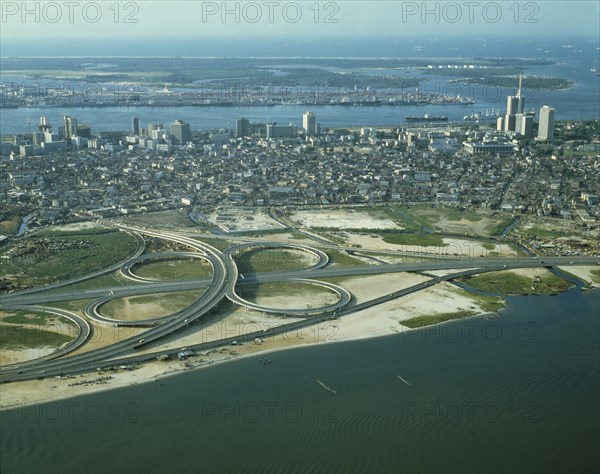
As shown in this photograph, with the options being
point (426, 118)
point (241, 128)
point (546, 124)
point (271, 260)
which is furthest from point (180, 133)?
point (271, 260)

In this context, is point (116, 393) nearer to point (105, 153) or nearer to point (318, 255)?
point (318, 255)

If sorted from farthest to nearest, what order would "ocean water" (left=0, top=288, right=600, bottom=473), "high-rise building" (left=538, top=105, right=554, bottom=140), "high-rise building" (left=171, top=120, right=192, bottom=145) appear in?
1. "high-rise building" (left=538, top=105, right=554, bottom=140)
2. "high-rise building" (left=171, top=120, right=192, bottom=145)
3. "ocean water" (left=0, top=288, right=600, bottom=473)

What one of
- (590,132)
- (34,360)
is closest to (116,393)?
(34,360)

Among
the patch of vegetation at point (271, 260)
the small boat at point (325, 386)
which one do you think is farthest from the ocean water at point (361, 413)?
the patch of vegetation at point (271, 260)

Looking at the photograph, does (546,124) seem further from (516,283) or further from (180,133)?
(516,283)

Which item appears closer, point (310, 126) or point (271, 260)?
point (271, 260)

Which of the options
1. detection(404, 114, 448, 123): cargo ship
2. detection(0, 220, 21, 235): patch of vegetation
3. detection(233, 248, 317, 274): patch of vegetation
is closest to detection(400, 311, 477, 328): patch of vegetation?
detection(233, 248, 317, 274): patch of vegetation

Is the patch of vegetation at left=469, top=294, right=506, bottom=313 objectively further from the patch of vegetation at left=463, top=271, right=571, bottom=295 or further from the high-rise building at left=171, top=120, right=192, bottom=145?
the high-rise building at left=171, top=120, right=192, bottom=145
